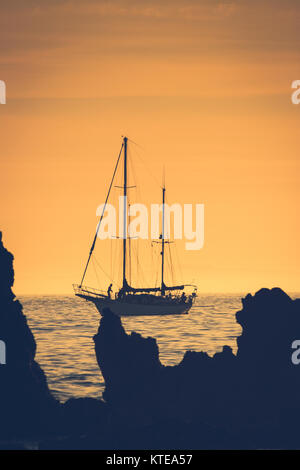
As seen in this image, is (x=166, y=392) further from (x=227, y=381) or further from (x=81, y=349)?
(x=81, y=349)

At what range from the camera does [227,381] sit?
136 feet

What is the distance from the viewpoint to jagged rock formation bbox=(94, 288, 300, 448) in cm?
4003

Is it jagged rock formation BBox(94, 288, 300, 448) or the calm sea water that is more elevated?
jagged rock formation BBox(94, 288, 300, 448)

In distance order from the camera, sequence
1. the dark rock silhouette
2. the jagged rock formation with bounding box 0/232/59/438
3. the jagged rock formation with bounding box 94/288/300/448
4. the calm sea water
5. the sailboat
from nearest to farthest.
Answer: the dark rock silhouette → the jagged rock formation with bounding box 94/288/300/448 → the jagged rock formation with bounding box 0/232/59/438 → the calm sea water → the sailboat

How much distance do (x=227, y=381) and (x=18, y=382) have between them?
31.4ft

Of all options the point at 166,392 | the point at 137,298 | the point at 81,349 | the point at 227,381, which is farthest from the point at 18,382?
the point at 137,298

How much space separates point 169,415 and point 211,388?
2.55 m

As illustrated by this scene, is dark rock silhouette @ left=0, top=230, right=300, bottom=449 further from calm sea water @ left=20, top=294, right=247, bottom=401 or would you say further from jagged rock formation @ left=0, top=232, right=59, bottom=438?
calm sea water @ left=20, top=294, right=247, bottom=401

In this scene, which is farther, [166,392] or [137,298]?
[137,298]

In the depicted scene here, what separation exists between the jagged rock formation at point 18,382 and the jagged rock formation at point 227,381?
308 centimetres

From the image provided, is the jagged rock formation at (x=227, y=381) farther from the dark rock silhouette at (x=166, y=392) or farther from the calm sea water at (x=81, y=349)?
the calm sea water at (x=81, y=349)

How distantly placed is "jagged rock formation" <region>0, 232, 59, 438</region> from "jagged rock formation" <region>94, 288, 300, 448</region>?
3079 mm

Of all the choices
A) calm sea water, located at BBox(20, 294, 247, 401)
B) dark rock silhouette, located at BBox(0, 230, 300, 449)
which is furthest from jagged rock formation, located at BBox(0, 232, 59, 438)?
calm sea water, located at BBox(20, 294, 247, 401)
